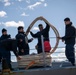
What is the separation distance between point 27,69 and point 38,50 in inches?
36.2

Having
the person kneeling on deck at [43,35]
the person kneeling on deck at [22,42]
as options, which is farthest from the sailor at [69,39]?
the person kneeling on deck at [22,42]

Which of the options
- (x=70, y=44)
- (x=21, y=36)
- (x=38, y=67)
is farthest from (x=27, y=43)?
(x=70, y=44)

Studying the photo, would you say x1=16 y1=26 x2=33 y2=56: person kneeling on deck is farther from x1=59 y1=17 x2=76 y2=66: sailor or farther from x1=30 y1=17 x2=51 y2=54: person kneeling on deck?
x1=59 y1=17 x2=76 y2=66: sailor

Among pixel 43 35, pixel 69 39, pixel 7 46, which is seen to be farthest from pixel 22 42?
pixel 69 39

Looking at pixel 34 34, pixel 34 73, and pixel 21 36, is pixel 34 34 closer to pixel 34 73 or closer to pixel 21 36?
pixel 21 36

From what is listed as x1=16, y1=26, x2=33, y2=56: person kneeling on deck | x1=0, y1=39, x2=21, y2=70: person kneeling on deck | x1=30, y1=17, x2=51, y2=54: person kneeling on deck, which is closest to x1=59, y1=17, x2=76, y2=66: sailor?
x1=30, y1=17, x2=51, y2=54: person kneeling on deck

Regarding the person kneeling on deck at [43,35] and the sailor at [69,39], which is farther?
the person kneeling on deck at [43,35]

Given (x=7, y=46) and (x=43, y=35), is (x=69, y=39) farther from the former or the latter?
(x=7, y=46)

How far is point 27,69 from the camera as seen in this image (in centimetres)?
838

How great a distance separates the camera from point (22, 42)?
8867 millimetres

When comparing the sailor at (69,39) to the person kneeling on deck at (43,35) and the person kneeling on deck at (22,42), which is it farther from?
the person kneeling on deck at (22,42)

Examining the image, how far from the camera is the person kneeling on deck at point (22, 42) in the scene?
8.80 m

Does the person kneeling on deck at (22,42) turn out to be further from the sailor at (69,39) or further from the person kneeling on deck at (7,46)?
the sailor at (69,39)

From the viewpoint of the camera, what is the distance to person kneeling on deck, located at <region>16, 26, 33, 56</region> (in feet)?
28.9
